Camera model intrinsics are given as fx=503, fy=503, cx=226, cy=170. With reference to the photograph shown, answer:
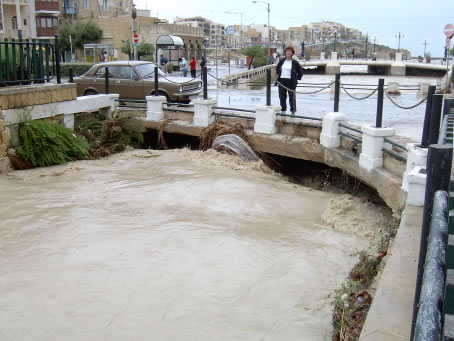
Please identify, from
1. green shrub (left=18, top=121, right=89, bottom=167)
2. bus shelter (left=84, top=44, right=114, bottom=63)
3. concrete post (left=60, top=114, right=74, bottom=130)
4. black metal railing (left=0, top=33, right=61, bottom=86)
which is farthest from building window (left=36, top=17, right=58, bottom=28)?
green shrub (left=18, top=121, right=89, bottom=167)

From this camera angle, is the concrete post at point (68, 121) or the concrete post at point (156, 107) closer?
the concrete post at point (68, 121)

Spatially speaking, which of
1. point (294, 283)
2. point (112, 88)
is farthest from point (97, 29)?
point (294, 283)

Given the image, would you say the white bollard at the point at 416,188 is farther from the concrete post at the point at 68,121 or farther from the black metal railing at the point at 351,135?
the concrete post at the point at 68,121

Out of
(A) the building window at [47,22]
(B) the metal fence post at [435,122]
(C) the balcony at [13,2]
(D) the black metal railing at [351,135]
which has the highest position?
(C) the balcony at [13,2]

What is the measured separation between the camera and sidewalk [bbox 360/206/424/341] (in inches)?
126

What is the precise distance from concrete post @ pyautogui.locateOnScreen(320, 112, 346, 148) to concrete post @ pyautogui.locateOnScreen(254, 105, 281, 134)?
1.42m

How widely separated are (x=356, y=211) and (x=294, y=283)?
9.67 feet

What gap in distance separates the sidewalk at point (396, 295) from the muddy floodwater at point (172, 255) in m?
0.75

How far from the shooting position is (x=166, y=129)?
1226cm

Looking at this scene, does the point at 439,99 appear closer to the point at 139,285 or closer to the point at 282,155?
the point at 139,285

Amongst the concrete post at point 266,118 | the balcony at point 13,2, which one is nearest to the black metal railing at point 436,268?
the concrete post at point 266,118

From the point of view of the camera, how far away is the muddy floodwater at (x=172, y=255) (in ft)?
Answer: 14.4

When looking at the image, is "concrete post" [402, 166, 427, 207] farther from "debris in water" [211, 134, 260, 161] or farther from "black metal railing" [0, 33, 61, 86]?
"black metal railing" [0, 33, 61, 86]

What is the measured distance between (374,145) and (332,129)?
4.82 feet
